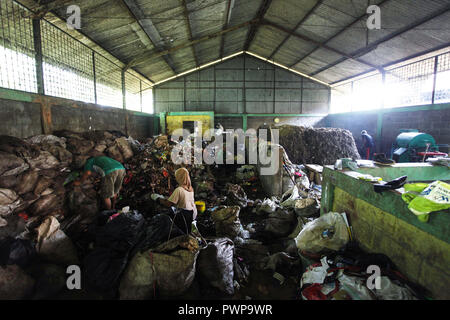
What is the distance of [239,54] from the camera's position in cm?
1498

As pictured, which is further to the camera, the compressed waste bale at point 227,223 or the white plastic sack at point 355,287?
the compressed waste bale at point 227,223

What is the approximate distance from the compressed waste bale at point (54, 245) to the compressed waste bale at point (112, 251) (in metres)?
0.60

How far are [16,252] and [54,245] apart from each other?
0.40 metres

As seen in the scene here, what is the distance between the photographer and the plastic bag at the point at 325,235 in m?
2.37

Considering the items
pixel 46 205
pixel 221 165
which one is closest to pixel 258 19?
pixel 221 165

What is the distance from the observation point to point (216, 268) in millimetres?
2352

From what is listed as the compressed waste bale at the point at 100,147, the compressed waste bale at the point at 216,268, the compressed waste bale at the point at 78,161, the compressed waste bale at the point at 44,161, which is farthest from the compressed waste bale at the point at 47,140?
the compressed waste bale at the point at 216,268

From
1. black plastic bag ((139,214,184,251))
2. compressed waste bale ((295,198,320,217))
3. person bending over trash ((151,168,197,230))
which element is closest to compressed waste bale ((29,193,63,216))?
person bending over trash ((151,168,197,230))

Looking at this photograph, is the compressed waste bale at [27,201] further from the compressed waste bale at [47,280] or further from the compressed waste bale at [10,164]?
the compressed waste bale at [47,280]

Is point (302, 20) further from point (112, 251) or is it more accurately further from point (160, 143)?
point (112, 251)

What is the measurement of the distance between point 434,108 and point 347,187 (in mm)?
8410

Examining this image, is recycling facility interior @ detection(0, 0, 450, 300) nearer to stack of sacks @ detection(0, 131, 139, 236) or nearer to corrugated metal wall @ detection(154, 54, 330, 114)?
stack of sacks @ detection(0, 131, 139, 236)

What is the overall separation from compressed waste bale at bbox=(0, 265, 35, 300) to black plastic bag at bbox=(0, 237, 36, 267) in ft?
0.25

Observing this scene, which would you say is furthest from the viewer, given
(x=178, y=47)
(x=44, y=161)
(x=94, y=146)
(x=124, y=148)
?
(x=178, y=47)
